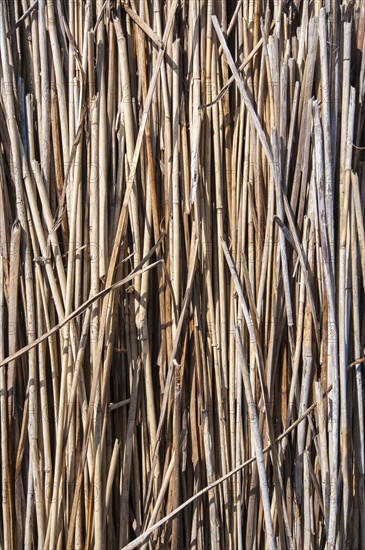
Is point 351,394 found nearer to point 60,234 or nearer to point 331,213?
point 331,213

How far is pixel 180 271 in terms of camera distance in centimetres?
123

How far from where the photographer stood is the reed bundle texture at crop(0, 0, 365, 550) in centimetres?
120

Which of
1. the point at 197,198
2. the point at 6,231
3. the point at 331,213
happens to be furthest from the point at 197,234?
the point at 6,231

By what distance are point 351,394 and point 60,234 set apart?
62 cm

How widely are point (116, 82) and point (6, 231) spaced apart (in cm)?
34

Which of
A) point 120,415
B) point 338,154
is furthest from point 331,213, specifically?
point 120,415

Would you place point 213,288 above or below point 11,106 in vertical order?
below

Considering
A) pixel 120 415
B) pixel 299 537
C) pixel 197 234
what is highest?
pixel 197 234

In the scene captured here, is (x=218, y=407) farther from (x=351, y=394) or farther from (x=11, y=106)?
(x=11, y=106)

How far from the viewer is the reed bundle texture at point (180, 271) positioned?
1.20 metres

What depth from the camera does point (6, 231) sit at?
123 centimetres

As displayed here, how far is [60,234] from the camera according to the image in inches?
48.8

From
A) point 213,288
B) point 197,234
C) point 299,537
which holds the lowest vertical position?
point 299,537

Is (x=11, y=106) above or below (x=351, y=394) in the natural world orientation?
above
